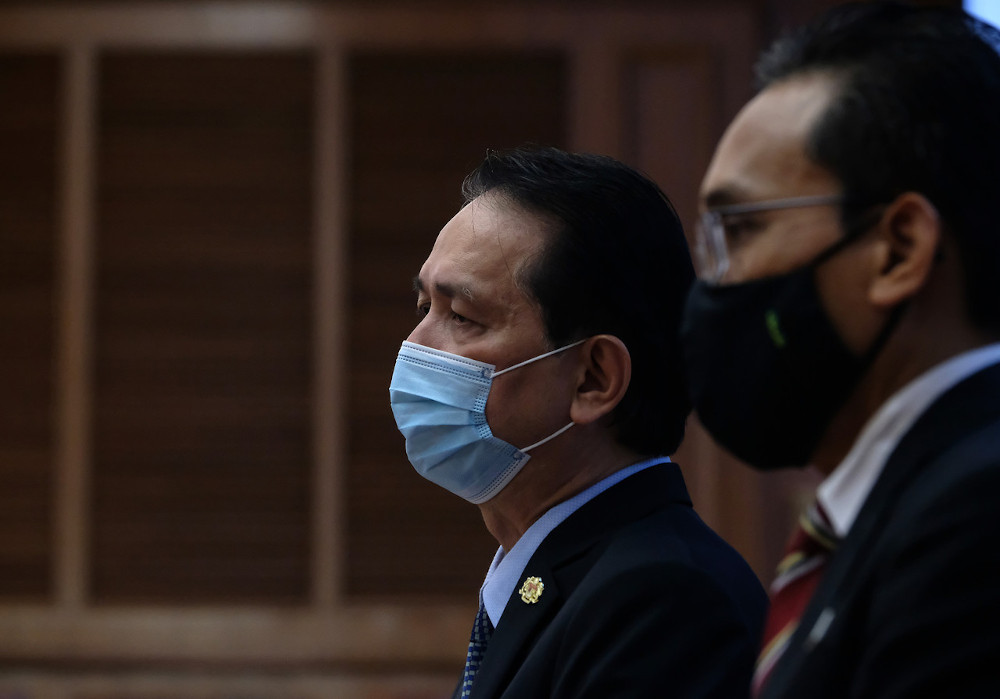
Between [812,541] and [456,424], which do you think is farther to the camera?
[456,424]

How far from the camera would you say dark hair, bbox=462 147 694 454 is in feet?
5.93

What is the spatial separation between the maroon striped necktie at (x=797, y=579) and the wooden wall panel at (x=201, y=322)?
10.6 feet

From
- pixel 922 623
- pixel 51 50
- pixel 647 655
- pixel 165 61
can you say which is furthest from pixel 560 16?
pixel 922 623

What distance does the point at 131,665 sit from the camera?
416cm

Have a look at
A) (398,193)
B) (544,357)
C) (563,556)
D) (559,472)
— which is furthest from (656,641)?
(398,193)

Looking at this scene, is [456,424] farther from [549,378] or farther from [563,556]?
[563,556]

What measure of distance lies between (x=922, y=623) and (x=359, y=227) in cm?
354

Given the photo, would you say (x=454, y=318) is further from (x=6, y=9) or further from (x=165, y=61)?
(x=6, y=9)

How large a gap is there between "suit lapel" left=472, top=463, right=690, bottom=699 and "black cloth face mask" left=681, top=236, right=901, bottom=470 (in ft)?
1.65

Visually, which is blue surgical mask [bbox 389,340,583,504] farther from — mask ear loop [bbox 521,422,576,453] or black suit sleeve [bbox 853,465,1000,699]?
black suit sleeve [bbox 853,465,1000,699]

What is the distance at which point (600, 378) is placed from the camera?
1.81 metres

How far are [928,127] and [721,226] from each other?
22cm

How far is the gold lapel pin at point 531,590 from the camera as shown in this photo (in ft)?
5.61

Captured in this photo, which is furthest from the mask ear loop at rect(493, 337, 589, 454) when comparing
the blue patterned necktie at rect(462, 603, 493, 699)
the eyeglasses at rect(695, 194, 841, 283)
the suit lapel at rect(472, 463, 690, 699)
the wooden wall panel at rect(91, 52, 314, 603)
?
the wooden wall panel at rect(91, 52, 314, 603)
